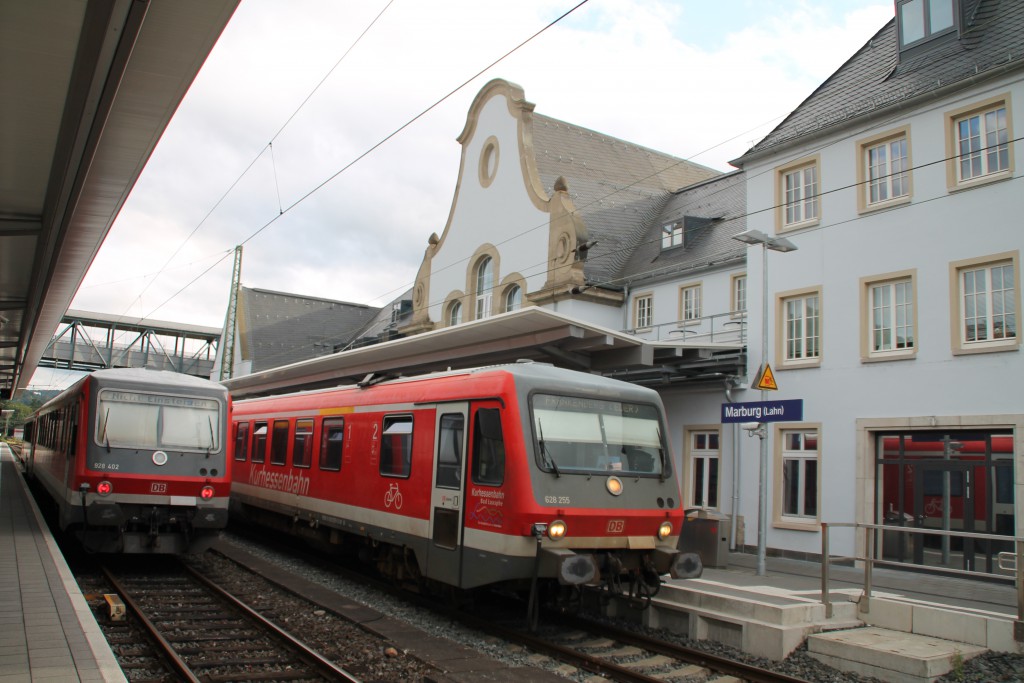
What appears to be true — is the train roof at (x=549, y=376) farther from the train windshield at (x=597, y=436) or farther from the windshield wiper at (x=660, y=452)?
the windshield wiper at (x=660, y=452)

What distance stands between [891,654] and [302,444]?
10.1 meters

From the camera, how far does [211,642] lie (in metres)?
9.27

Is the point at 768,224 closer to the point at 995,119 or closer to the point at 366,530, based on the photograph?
the point at 995,119

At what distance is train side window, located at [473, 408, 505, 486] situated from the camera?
374 inches

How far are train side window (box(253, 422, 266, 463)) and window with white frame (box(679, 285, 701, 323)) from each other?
11235mm

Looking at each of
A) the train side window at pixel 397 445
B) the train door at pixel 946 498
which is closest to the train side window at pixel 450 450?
the train side window at pixel 397 445

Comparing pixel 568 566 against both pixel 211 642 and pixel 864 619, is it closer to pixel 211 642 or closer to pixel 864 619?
pixel 211 642

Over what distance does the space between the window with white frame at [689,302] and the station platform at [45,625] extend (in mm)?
16103

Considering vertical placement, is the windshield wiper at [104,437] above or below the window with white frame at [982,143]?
below

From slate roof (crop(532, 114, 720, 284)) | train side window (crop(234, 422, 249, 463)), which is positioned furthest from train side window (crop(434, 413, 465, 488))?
slate roof (crop(532, 114, 720, 284))

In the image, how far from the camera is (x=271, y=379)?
26.7 m

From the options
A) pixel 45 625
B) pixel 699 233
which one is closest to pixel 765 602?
pixel 45 625

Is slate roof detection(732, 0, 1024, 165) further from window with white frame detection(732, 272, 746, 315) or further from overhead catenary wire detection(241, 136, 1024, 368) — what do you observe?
window with white frame detection(732, 272, 746, 315)

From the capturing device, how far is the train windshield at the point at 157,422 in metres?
12.8
